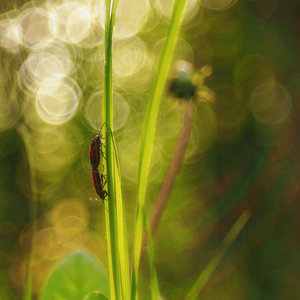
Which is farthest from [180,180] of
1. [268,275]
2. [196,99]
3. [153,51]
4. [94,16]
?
[94,16]

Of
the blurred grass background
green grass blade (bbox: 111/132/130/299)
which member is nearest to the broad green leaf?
green grass blade (bbox: 111/132/130/299)

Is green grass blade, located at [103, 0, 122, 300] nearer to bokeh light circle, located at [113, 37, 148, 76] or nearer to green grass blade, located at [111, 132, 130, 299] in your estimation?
green grass blade, located at [111, 132, 130, 299]

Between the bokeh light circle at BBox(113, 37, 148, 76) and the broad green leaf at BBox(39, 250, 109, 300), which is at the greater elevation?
the bokeh light circle at BBox(113, 37, 148, 76)

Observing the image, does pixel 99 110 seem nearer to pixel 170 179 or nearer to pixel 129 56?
pixel 129 56

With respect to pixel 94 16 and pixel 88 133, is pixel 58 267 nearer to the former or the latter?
pixel 88 133

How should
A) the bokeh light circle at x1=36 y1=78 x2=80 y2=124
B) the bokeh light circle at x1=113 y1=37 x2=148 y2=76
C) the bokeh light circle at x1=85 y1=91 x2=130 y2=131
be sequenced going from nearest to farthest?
the bokeh light circle at x1=85 y1=91 x2=130 y2=131
the bokeh light circle at x1=36 y1=78 x2=80 y2=124
the bokeh light circle at x1=113 y1=37 x2=148 y2=76

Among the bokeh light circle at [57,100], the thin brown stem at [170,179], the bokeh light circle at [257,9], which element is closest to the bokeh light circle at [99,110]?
the bokeh light circle at [57,100]

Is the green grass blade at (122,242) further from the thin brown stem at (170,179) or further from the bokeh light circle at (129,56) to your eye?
the bokeh light circle at (129,56)
